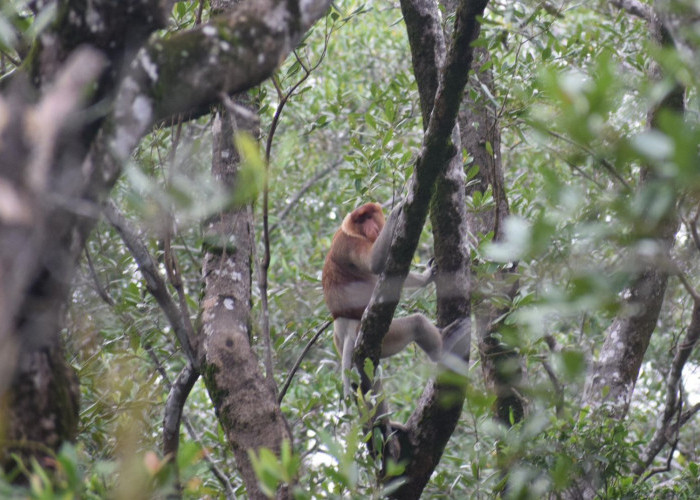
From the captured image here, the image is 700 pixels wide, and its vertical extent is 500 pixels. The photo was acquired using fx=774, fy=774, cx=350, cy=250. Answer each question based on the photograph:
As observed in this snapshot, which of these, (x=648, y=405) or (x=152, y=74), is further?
(x=648, y=405)

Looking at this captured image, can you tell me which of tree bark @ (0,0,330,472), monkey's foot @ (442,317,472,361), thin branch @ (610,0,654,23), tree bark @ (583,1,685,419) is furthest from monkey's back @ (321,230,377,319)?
tree bark @ (0,0,330,472)

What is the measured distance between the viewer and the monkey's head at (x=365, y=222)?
552 cm

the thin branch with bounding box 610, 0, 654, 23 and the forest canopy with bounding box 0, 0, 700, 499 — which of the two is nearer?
the forest canopy with bounding box 0, 0, 700, 499

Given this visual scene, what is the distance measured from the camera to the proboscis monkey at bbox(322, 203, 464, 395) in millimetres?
Result: 4934

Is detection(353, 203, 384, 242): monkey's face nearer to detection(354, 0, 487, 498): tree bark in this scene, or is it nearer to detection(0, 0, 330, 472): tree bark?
detection(354, 0, 487, 498): tree bark

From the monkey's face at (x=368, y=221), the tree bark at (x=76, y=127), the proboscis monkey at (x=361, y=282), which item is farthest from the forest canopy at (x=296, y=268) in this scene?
the monkey's face at (x=368, y=221)

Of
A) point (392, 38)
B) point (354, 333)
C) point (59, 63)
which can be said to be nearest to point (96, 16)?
point (59, 63)

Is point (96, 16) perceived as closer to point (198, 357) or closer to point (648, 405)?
point (198, 357)

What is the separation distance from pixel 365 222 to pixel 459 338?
1739mm

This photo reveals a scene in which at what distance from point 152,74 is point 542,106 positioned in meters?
3.22

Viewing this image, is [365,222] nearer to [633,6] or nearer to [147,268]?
[633,6]

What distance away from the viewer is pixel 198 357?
3600 millimetres

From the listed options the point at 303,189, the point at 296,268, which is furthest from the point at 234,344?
the point at 303,189

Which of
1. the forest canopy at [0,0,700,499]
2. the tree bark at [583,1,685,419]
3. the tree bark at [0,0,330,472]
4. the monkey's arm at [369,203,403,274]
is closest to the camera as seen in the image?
the tree bark at [0,0,330,472]
